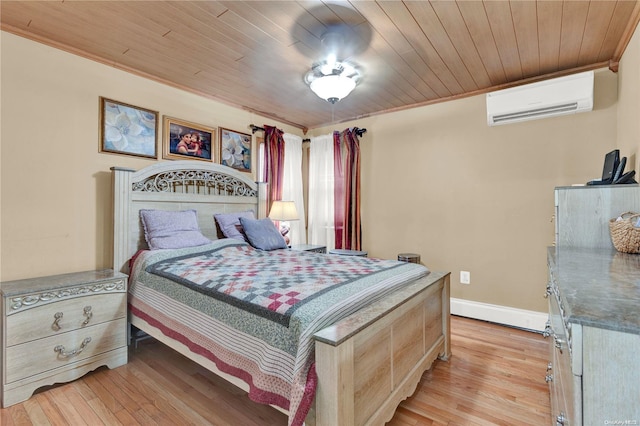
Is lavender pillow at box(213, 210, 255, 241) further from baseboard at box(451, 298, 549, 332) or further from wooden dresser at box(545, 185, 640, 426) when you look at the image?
wooden dresser at box(545, 185, 640, 426)

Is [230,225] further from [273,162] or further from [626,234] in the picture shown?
[626,234]

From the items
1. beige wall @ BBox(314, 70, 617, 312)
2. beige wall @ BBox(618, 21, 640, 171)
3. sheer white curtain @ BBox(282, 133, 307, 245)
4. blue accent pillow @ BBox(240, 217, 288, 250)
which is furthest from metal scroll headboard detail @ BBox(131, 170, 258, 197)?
beige wall @ BBox(618, 21, 640, 171)

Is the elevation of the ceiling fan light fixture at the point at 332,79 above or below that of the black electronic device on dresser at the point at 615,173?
above

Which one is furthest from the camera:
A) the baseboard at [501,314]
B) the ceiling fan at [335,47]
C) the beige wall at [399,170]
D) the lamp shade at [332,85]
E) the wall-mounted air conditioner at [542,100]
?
Answer: the baseboard at [501,314]

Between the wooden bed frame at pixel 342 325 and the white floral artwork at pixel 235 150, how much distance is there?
204 mm

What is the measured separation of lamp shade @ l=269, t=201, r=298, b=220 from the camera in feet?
12.1

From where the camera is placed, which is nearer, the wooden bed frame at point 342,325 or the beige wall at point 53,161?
the wooden bed frame at point 342,325

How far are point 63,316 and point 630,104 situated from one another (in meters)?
4.14

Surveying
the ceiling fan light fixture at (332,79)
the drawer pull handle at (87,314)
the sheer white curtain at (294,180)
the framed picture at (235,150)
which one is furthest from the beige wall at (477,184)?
the drawer pull handle at (87,314)

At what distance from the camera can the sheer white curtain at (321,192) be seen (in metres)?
4.30

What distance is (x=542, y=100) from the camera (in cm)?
272

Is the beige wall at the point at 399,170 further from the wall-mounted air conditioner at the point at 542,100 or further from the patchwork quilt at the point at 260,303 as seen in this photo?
the patchwork quilt at the point at 260,303

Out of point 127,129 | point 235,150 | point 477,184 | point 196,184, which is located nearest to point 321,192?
point 235,150

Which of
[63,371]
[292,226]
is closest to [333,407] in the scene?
[63,371]
